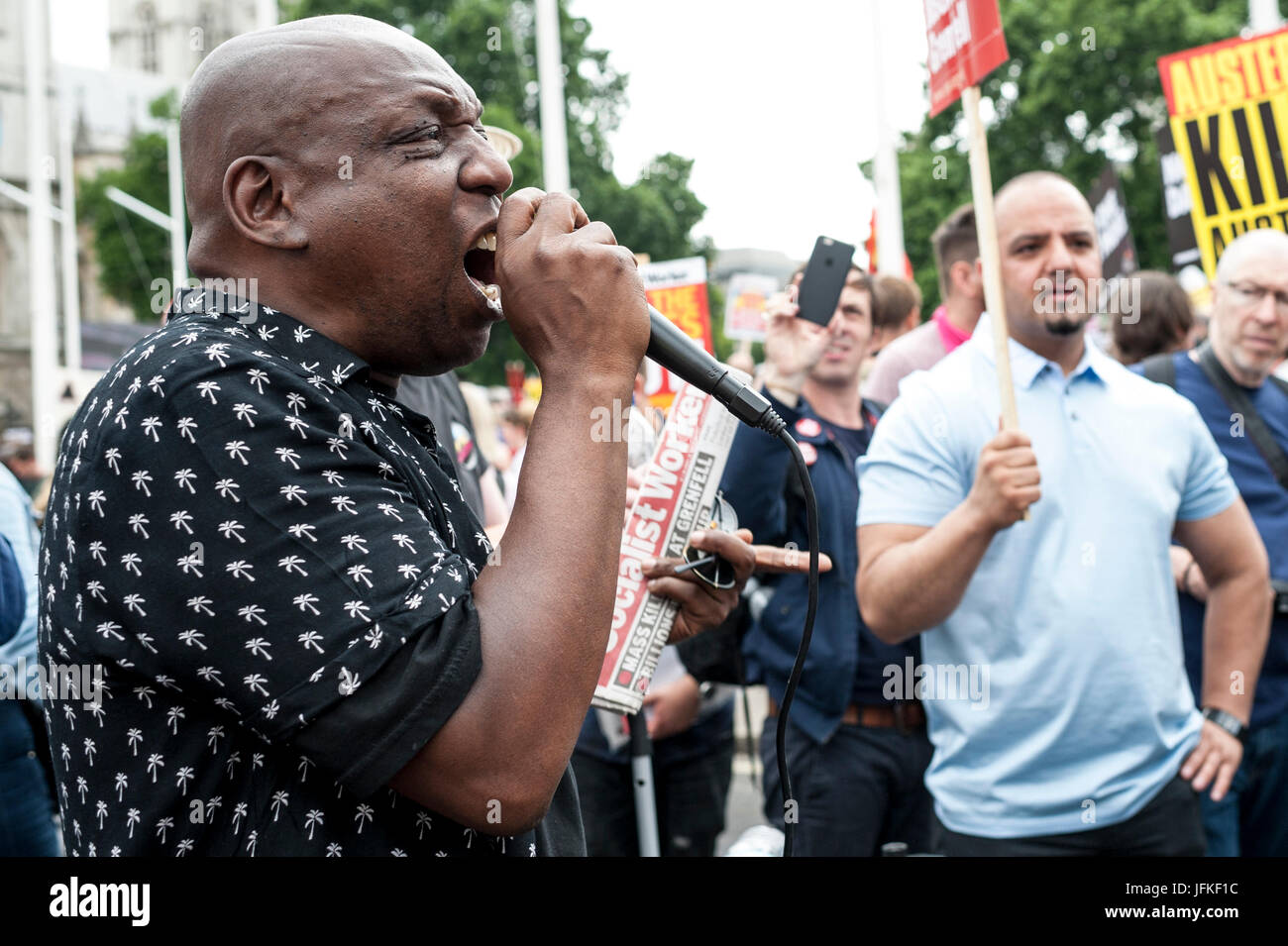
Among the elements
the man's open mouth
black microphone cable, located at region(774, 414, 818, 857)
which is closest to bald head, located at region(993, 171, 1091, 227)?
black microphone cable, located at region(774, 414, 818, 857)

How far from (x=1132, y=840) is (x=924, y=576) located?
0.74 metres

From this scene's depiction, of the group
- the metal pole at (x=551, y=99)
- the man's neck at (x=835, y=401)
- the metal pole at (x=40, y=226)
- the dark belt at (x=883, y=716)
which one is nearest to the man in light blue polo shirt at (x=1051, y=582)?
the dark belt at (x=883, y=716)

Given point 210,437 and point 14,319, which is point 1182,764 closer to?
point 210,437

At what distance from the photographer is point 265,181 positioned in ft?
4.57

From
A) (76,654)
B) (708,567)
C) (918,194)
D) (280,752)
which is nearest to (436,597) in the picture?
(280,752)

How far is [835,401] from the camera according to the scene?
427cm

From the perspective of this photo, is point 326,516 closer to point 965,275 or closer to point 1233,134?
point 965,275

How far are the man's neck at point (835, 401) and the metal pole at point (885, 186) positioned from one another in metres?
8.80

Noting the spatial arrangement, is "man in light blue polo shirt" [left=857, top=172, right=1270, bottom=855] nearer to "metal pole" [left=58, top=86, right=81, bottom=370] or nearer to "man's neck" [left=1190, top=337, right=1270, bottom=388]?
"man's neck" [left=1190, top=337, right=1270, bottom=388]

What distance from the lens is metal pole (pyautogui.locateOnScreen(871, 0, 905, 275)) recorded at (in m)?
13.0

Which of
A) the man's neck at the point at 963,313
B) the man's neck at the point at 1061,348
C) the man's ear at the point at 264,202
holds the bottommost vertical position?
the man's ear at the point at 264,202

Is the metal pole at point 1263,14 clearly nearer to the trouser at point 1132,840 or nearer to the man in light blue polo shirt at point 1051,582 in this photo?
the man in light blue polo shirt at point 1051,582

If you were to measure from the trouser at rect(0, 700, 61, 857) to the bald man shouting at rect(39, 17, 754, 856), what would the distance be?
2.73 meters

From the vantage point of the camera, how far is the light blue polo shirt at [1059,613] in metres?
2.88
